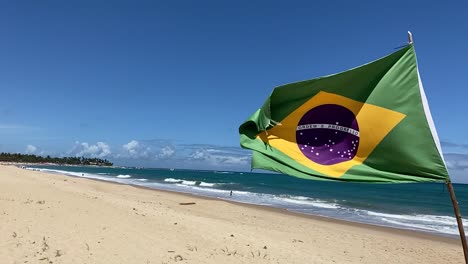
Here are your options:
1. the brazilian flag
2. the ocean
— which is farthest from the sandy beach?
the ocean

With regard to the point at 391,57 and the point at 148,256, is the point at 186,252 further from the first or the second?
the point at 391,57

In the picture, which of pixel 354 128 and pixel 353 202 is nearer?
pixel 354 128

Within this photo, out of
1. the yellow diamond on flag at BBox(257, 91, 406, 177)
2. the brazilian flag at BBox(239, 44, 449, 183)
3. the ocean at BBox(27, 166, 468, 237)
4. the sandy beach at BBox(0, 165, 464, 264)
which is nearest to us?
the brazilian flag at BBox(239, 44, 449, 183)

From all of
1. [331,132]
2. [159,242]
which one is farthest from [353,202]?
[331,132]

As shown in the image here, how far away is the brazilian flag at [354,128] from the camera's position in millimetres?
3820

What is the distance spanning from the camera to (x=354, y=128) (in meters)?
4.20

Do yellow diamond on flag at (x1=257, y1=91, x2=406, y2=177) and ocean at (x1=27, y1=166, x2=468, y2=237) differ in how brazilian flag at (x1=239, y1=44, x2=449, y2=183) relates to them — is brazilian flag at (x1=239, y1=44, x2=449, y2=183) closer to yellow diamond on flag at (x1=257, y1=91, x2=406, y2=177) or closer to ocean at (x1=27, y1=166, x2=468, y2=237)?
yellow diamond on flag at (x1=257, y1=91, x2=406, y2=177)

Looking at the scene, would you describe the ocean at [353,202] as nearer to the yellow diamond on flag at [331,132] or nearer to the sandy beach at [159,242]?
the sandy beach at [159,242]

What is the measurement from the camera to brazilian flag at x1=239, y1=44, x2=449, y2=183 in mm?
3820

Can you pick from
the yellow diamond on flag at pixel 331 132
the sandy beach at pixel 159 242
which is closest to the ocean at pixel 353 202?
the sandy beach at pixel 159 242

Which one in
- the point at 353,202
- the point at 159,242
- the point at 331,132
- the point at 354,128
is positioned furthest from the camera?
the point at 353,202

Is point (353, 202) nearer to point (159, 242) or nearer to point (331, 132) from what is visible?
point (159, 242)

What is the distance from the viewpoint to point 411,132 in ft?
12.6

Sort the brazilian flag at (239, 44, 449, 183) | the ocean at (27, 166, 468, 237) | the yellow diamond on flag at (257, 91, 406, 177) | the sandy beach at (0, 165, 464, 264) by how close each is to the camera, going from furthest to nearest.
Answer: the ocean at (27, 166, 468, 237) < the sandy beach at (0, 165, 464, 264) < the yellow diamond on flag at (257, 91, 406, 177) < the brazilian flag at (239, 44, 449, 183)
